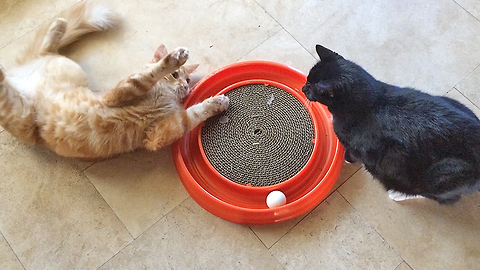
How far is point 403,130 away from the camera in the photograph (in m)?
1.43

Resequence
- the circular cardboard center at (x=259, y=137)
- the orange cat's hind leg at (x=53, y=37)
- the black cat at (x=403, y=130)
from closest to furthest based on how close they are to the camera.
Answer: the black cat at (x=403, y=130), the circular cardboard center at (x=259, y=137), the orange cat's hind leg at (x=53, y=37)

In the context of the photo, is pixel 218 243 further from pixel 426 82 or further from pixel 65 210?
pixel 426 82

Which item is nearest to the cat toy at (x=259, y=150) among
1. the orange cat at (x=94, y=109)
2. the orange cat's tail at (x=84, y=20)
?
the orange cat at (x=94, y=109)

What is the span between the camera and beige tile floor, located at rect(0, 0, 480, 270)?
5.52 feet

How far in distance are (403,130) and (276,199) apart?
22.4 inches

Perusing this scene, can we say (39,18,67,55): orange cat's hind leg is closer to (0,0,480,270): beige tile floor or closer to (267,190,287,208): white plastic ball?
(0,0,480,270): beige tile floor

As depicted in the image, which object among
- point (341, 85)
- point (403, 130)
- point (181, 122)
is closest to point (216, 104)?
point (181, 122)

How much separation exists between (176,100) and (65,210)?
70cm

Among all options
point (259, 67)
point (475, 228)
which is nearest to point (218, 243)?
point (259, 67)

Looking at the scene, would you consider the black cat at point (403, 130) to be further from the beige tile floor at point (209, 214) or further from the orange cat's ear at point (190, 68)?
the orange cat's ear at point (190, 68)

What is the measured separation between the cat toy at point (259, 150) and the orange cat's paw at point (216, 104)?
0.16 feet

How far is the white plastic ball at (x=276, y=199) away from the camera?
167 centimetres

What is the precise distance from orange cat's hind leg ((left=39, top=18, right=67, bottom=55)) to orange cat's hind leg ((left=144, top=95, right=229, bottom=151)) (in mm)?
658

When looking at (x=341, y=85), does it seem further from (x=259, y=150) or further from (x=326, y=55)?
(x=259, y=150)
